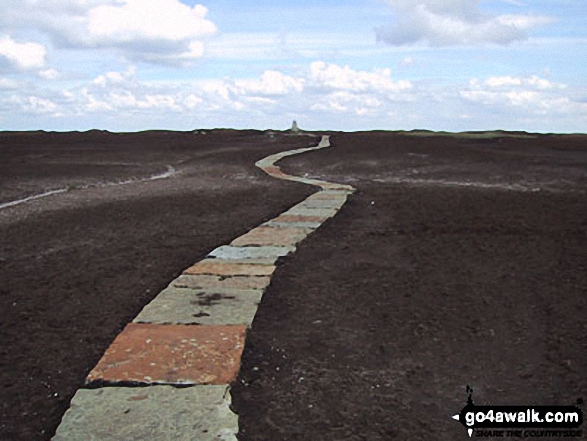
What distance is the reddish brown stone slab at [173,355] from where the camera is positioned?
3.23 m

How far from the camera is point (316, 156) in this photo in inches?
762

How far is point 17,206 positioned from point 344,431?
29.9ft

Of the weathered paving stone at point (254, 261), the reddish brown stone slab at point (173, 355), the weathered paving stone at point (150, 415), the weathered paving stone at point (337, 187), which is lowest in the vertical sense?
the weathered paving stone at point (150, 415)

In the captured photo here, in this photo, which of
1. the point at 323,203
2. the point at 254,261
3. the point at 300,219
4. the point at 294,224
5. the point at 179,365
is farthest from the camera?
the point at 323,203

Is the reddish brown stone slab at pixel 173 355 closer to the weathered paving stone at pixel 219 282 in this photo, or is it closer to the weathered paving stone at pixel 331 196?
the weathered paving stone at pixel 219 282

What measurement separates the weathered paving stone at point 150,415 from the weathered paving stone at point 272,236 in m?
3.24

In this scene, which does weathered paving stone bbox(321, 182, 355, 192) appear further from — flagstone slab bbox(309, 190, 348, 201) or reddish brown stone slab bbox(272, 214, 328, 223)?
reddish brown stone slab bbox(272, 214, 328, 223)

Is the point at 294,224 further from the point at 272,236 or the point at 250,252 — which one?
the point at 250,252

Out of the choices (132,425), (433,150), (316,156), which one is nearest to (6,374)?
(132,425)

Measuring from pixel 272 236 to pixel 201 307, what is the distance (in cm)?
243

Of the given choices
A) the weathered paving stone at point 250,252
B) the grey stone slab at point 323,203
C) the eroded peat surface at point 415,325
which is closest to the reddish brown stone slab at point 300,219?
the eroded peat surface at point 415,325

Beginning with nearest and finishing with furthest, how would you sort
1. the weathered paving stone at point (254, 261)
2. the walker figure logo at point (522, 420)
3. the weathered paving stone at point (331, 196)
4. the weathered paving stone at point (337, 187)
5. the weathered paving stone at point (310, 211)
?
the walker figure logo at point (522, 420) → the weathered paving stone at point (254, 261) → the weathered paving stone at point (310, 211) → the weathered paving stone at point (331, 196) → the weathered paving stone at point (337, 187)

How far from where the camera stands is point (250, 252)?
591cm

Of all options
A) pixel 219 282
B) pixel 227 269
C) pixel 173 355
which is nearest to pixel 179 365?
pixel 173 355
